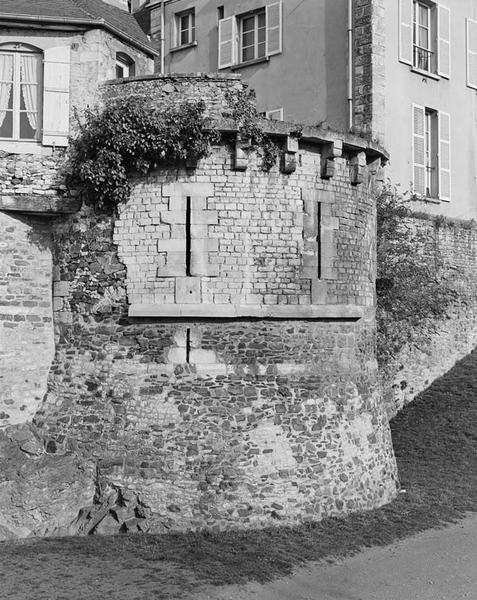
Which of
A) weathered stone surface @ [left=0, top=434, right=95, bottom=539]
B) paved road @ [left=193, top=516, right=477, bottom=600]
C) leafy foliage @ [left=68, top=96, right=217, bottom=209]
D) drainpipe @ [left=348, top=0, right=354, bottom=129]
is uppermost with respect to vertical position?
drainpipe @ [left=348, top=0, right=354, bottom=129]

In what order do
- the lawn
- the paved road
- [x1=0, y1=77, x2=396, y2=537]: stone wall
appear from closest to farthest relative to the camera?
the lawn < the paved road < [x1=0, y1=77, x2=396, y2=537]: stone wall

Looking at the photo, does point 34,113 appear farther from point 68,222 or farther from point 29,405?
point 29,405

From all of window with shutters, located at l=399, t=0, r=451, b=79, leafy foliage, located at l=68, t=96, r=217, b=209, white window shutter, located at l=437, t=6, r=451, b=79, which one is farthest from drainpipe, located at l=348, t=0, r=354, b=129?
leafy foliage, located at l=68, t=96, r=217, b=209

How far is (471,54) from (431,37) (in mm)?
1686

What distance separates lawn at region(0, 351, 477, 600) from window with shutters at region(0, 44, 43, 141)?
6.31 meters

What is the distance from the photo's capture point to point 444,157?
21031 mm

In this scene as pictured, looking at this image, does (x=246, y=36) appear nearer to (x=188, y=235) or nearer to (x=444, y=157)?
(x=444, y=157)

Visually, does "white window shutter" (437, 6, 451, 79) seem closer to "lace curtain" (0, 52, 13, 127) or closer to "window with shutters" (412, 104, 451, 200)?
"window with shutters" (412, 104, 451, 200)

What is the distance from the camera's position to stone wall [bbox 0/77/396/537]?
450 inches

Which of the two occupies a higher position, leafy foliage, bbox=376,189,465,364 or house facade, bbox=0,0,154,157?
house facade, bbox=0,0,154,157

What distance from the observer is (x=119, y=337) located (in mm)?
11820

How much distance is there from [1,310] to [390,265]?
9.42 meters

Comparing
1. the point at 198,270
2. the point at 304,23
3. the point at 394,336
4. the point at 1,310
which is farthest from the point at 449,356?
the point at 1,310

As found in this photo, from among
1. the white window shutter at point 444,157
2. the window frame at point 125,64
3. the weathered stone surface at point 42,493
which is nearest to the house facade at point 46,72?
the window frame at point 125,64
